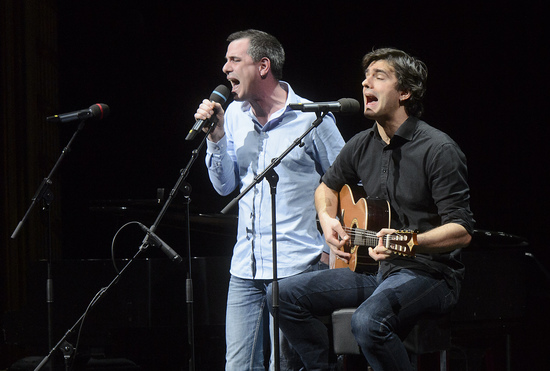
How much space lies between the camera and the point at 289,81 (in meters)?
6.35

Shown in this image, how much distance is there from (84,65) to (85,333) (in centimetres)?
340

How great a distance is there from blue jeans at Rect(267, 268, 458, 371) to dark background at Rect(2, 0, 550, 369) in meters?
1.28

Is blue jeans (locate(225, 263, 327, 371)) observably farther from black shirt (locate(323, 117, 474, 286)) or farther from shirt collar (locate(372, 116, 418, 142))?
shirt collar (locate(372, 116, 418, 142))

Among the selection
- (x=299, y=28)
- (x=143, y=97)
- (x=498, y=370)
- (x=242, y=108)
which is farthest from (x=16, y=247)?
(x=498, y=370)

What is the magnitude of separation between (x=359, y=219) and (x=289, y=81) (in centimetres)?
343

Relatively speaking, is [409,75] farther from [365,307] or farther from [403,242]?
[365,307]

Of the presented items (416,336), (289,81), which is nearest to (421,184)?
(416,336)

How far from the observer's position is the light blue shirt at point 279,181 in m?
3.39

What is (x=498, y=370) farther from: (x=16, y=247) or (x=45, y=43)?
(x=45, y=43)

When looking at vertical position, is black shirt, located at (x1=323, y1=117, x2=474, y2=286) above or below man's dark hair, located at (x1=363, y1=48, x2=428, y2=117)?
below

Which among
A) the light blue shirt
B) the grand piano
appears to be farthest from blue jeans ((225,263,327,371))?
the grand piano

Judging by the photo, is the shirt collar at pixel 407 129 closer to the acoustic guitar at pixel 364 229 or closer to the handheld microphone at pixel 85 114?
the acoustic guitar at pixel 364 229

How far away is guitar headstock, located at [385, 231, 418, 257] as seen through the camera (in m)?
2.71

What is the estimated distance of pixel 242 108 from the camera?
3684 millimetres
